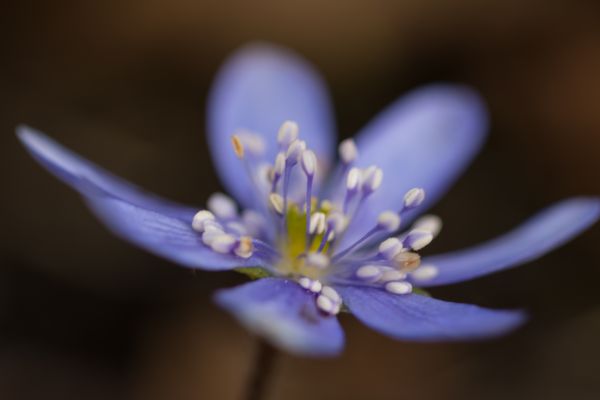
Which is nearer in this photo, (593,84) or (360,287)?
(360,287)

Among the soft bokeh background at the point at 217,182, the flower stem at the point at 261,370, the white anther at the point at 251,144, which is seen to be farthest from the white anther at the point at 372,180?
the soft bokeh background at the point at 217,182

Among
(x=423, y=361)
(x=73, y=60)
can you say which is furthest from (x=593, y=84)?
(x=73, y=60)

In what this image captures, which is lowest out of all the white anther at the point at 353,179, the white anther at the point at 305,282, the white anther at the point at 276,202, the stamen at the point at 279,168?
the white anther at the point at 305,282

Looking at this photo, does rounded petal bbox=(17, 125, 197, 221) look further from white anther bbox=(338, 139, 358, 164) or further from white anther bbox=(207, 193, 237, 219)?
white anther bbox=(338, 139, 358, 164)

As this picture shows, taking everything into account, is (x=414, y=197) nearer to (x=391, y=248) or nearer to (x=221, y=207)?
(x=391, y=248)

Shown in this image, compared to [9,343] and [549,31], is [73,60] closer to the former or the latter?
[9,343]

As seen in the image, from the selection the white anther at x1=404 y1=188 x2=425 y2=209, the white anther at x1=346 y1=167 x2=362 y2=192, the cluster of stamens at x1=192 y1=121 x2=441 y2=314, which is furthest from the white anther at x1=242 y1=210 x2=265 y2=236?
the white anther at x1=404 y1=188 x2=425 y2=209

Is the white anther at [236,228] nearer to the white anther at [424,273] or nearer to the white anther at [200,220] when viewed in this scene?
the white anther at [200,220]

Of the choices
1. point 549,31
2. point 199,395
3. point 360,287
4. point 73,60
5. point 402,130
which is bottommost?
point 360,287
